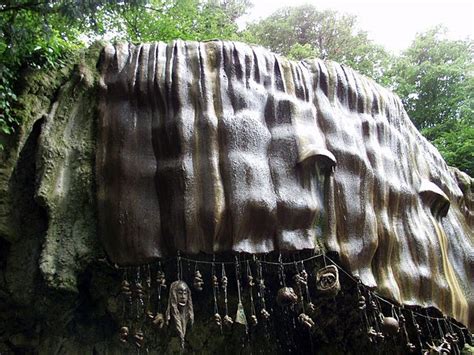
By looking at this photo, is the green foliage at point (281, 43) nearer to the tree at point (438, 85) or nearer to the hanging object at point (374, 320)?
the tree at point (438, 85)

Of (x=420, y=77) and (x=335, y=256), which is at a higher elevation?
(x=420, y=77)

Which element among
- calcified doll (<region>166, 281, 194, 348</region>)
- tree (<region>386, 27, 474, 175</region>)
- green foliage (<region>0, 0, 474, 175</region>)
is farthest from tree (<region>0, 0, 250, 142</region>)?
tree (<region>386, 27, 474, 175</region>)

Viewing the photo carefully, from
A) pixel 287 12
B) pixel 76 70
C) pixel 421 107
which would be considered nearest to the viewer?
pixel 76 70

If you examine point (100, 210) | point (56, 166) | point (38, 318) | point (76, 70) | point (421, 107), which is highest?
point (421, 107)

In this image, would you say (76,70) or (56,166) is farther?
(76,70)

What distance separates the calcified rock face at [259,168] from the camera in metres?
4.04

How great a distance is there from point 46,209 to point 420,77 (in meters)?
A: 13.5

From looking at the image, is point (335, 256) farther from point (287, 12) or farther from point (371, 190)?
point (287, 12)

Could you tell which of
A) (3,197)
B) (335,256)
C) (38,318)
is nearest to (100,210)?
(3,197)

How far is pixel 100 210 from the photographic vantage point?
4.09 meters

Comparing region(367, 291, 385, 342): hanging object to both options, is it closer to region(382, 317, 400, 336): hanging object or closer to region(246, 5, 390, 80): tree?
region(382, 317, 400, 336): hanging object

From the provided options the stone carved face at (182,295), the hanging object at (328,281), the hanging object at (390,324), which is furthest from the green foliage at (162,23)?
the hanging object at (390,324)

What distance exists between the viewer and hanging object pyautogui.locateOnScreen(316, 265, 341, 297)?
4.27 m

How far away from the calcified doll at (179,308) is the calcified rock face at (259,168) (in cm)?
34
